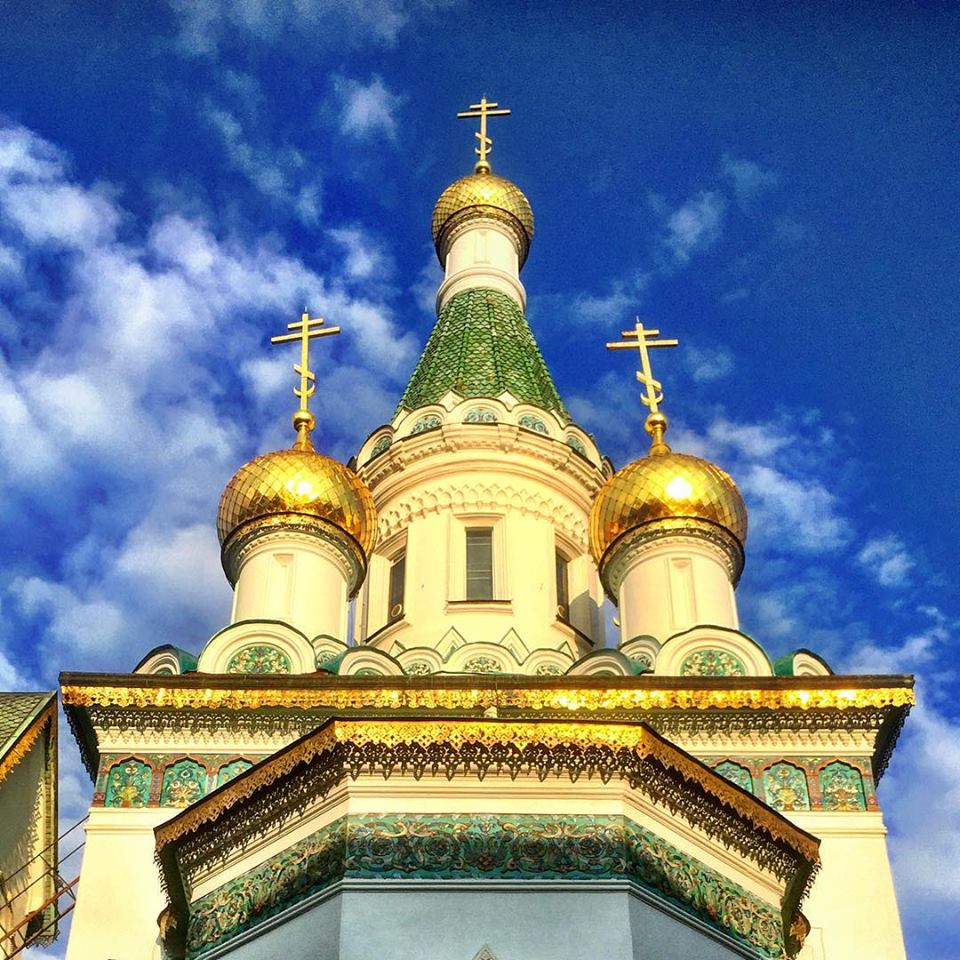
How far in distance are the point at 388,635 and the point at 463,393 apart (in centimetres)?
307

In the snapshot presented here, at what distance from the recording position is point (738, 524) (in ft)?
42.1

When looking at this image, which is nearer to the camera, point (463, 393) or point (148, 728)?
point (148, 728)

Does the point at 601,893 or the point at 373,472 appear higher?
the point at 373,472

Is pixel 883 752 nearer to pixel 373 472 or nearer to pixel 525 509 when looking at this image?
pixel 525 509

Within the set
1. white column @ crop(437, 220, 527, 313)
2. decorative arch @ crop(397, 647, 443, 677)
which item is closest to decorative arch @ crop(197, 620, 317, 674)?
decorative arch @ crop(397, 647, 443, 677)

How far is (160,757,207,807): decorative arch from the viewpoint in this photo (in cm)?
991

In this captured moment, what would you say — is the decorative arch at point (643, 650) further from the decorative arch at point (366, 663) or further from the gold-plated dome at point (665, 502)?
the decorative arch at point (366, 663)

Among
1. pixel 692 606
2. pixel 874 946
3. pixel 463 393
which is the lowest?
pixel 874 946

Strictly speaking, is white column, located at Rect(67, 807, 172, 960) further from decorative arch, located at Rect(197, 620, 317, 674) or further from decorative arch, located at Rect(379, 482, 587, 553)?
decorative arch, located at Rect(379, 482, 587, 553)

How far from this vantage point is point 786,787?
33.0 ft

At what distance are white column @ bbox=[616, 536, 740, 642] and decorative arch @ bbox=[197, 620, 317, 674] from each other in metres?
2.57

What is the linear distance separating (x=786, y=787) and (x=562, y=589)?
4.33 metres

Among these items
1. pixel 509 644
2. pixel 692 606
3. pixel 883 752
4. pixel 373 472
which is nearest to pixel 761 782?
pixel 883 752

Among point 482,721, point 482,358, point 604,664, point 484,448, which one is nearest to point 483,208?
point 482,358
